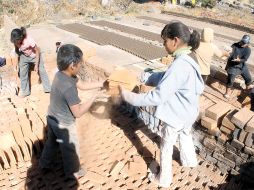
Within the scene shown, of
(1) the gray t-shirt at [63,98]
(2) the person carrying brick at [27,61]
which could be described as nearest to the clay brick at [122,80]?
(1) the gray t-shirt at [63,98]

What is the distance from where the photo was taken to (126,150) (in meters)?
3.83

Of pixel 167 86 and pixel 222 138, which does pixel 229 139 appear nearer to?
pixel 222 138

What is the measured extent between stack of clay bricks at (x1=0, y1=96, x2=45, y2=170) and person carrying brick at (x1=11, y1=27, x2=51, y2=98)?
947 millimetres

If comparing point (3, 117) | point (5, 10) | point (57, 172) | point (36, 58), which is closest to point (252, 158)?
point (57, 172)

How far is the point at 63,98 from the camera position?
Result: 2.84 m

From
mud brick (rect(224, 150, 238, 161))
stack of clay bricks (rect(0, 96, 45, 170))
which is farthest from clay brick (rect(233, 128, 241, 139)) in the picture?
stack of clay bricks (rect(0, 96, 45, 170))

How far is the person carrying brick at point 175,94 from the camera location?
2.55 m

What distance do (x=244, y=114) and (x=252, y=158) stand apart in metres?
0.50

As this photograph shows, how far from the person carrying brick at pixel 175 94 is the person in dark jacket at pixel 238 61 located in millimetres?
3163

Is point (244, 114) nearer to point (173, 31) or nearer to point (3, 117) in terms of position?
point (173, 31)

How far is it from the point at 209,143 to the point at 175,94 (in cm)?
114

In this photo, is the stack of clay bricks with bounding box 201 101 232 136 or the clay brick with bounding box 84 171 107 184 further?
the stack of clay bricks with bounding box 201 101 232 136

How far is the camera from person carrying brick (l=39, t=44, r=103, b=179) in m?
2.77

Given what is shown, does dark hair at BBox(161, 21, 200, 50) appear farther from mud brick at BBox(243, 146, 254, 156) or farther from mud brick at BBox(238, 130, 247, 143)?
mud brick at BBox(243, 146, 254, 156)
